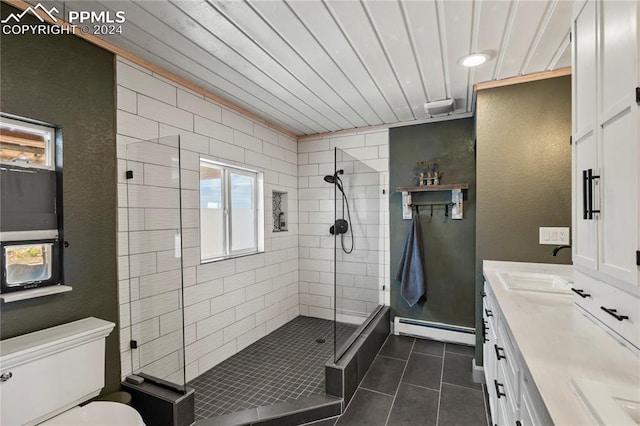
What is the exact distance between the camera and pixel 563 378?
861 millimetres

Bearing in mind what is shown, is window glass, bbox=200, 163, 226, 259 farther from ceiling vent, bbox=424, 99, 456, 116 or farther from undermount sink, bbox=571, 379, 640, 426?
undermount sink, bbox=571, 379, 640, 426

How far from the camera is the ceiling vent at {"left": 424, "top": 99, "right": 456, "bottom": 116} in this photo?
277 centimetres

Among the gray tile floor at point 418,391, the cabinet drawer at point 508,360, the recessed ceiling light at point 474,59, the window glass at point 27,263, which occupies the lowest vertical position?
the gray tile floor at point 418,391

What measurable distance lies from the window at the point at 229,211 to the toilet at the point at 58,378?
1.10 m

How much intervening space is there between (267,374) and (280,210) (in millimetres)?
1907

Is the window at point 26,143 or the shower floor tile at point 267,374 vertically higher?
the window at point 26,143

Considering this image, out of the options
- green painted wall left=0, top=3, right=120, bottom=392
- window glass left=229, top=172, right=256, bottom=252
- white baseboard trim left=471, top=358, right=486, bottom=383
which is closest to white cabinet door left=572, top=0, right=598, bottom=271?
white baseboard trim left=471, top=358, right=486, bottom=383

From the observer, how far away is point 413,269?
3.26 m

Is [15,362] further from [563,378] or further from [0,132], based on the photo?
[563,378]

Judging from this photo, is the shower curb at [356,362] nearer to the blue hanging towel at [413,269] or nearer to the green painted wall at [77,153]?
the blue hanging towel at [413,269]

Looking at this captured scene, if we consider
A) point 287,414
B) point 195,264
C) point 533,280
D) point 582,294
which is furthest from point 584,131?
point 195,264

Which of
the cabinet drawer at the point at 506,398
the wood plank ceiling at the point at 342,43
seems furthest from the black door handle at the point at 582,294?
the wood plank ceiling at the point at 342,43

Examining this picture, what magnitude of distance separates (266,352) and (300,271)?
1.26 metres

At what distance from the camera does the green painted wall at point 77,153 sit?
4.88 ft
